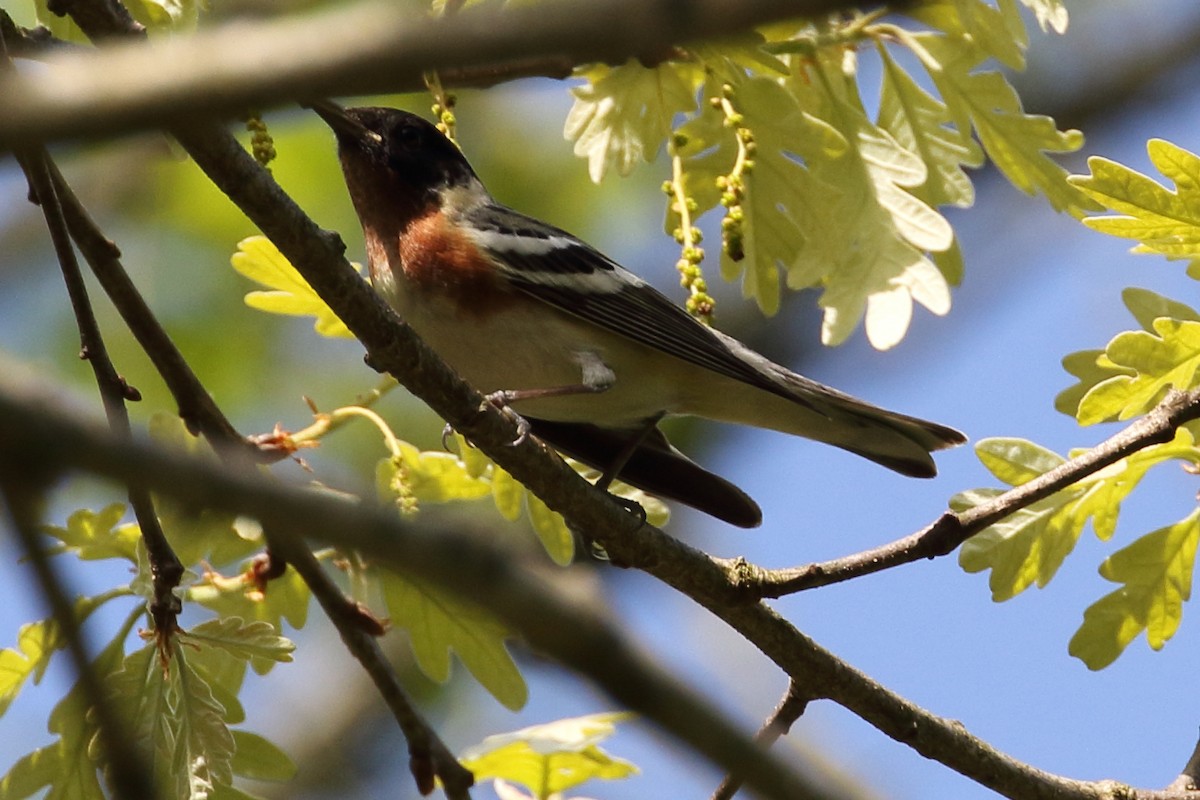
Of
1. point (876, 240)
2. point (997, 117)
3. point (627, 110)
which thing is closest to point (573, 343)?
point (627, 110)

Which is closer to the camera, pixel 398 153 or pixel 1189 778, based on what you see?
pixel 1189 778

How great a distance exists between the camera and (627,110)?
10.1 ft

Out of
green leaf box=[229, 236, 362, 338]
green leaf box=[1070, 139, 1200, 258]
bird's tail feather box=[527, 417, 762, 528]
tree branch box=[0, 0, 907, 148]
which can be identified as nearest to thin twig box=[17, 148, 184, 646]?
green leaf box=[229, 236, 362, 338]

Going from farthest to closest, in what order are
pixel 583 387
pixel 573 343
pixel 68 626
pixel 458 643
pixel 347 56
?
pixel 573 343, pixel 583 387, pixel 458 643, pixel 68 626, pixel 347 56

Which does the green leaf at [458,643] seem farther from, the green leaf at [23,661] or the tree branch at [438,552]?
the tree branch at [438,552]

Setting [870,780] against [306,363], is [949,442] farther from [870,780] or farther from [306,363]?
[306,363]

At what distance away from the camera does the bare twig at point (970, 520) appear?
268 cm

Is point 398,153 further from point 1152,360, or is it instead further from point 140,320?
point 1152,360

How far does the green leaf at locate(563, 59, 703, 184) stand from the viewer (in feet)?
10.1

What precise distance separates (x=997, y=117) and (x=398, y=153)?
2047 mm

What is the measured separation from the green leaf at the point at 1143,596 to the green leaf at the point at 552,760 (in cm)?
114

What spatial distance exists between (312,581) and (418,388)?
0.57 metres

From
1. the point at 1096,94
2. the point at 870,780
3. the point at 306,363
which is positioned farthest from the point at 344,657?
the point at 1096,94

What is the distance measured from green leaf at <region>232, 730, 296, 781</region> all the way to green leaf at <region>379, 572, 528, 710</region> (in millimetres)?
422
